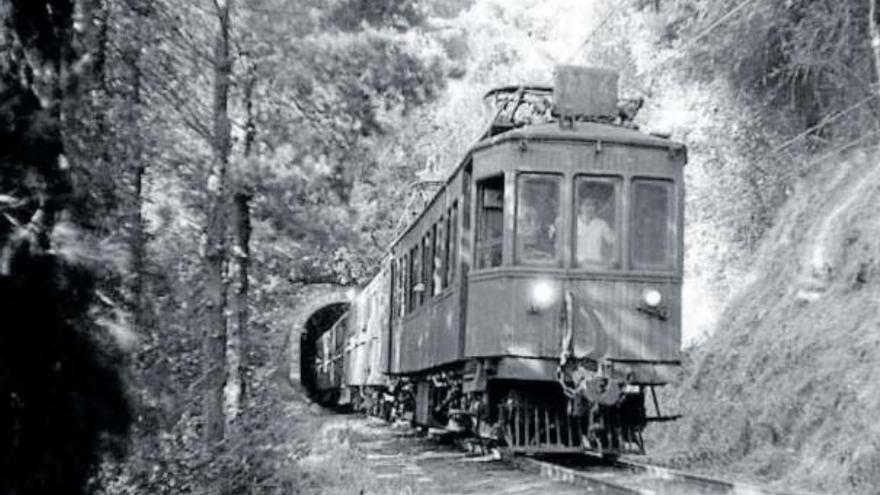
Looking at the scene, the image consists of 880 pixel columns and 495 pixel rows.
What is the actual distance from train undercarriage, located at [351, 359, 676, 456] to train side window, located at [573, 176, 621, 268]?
115 centimetres

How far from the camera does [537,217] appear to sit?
988 cm

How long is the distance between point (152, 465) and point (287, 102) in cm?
486

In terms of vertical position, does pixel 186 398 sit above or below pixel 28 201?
below

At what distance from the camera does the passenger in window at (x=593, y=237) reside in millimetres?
9844

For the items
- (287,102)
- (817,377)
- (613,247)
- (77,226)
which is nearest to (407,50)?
(287,102)

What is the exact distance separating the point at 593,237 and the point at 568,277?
0.52m

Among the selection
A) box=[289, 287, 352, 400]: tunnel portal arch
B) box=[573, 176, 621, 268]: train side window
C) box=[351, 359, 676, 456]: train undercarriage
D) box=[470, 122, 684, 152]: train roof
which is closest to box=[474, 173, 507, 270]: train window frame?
box=[470, 122, 684, 152]: train roof

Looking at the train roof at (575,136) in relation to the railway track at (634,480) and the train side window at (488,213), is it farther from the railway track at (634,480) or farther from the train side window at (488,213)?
the railway track at (634,480)

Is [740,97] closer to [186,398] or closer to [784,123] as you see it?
[784,123]

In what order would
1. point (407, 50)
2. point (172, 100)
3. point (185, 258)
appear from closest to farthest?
1. point (185, 258)
2. point (172, 100)
3. point (407, 50)

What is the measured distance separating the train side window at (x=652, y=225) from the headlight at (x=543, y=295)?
868 millimetres

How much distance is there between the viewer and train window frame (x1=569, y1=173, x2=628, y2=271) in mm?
9805

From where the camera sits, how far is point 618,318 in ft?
32.1

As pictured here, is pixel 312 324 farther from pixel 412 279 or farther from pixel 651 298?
pixel 651 298
